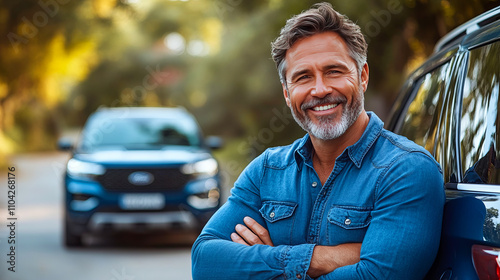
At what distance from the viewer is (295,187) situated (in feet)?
9.07

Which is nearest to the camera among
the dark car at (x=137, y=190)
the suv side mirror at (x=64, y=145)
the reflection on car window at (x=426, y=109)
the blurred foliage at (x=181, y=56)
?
the reflection on car window at (x=426, y=109)

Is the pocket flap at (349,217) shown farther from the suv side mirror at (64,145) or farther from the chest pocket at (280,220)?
the suv side mirror at (64,145)

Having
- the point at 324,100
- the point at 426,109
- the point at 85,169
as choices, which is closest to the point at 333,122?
the point at 324,100

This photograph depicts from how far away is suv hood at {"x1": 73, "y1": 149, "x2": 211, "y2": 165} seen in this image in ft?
30.4

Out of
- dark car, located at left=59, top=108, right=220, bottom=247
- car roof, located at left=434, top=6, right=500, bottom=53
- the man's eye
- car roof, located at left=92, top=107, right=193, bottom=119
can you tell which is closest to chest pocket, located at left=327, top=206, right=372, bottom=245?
the man's eye

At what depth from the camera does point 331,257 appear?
2.50 m

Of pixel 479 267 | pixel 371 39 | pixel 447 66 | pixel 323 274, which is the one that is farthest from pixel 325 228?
pixel 371 39

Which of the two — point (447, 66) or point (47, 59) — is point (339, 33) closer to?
point (447, 66)

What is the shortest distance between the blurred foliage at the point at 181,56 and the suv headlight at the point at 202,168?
2.50 m

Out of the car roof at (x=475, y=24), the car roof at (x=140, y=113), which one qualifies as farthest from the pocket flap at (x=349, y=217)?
the car roof at (x=140, y=113)

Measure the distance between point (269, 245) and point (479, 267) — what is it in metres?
0.89

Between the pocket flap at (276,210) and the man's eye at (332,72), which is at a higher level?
the man's eye at (332,72)

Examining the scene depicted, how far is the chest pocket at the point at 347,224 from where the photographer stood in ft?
8.16

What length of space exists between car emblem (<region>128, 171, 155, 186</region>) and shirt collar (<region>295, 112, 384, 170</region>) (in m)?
6.43
